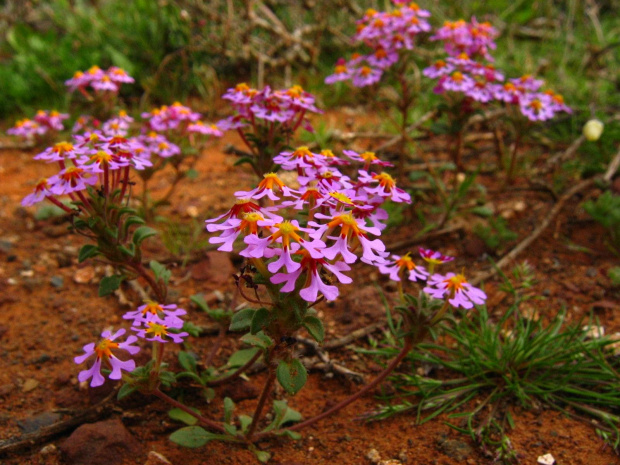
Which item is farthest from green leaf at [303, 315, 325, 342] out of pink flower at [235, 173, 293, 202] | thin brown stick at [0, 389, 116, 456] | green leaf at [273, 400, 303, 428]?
thin brown stick at [0, 389, 116, 456]

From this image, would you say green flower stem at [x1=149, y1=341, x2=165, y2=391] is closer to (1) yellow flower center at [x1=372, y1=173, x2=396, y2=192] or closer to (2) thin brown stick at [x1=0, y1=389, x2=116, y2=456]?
(2) thin brown stick at [x1=0, y1=389, x2=116, y2=456]

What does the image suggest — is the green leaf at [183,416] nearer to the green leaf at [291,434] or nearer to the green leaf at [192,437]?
the green leaf at [192,437]

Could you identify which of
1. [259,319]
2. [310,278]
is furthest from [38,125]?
[310,278]

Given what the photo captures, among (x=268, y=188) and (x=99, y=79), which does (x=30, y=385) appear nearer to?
(x=268, y=188)

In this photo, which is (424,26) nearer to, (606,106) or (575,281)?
(575,281)

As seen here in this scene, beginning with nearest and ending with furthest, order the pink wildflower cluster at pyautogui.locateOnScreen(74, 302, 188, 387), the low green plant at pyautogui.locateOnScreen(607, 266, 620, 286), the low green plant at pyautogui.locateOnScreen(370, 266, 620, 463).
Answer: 1. the pink wildflower cluster at pyautogui.locateOnScreen(74, 302, 188, 387)
2. the low green plant at pyautogui.locateOnScreen(370, 266, 620, 463)
3. the low green plant at pyautogui.locateOnScreen(607, 266, 620, 286)

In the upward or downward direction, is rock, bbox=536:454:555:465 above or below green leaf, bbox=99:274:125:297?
below
